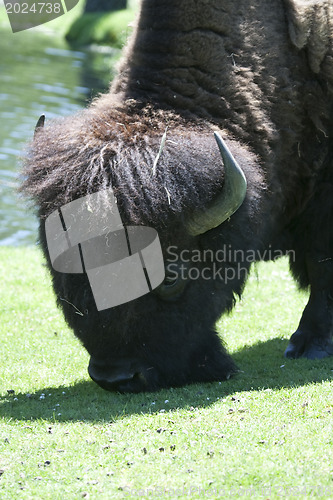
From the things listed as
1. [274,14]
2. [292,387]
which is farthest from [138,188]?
[274,14]

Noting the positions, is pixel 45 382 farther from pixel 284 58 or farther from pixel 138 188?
pixel 284 58

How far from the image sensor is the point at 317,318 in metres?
7.00

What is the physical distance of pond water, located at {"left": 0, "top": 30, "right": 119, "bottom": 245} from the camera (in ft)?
52.7

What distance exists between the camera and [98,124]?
18.2ft

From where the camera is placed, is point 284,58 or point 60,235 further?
point 284,58

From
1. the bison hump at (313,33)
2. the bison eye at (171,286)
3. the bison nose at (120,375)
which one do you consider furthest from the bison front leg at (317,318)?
the bison nose at (120,375)

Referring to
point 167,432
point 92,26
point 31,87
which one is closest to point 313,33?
point 167,432

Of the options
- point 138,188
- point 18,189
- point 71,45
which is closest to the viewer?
point 138,188

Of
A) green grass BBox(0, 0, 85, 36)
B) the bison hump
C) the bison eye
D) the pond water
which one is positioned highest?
the bison hump

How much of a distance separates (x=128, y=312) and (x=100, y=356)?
15.8 inches

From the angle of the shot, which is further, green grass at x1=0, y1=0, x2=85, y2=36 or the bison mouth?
green grass at x1=0, y1=0, x2=85, y2=36

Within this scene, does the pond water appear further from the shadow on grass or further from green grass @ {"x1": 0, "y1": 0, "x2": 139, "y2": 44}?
the shadow on grass

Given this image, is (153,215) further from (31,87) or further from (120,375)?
(31,87)

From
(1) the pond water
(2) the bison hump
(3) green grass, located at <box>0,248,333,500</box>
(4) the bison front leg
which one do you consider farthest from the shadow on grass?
(1) the pond water
